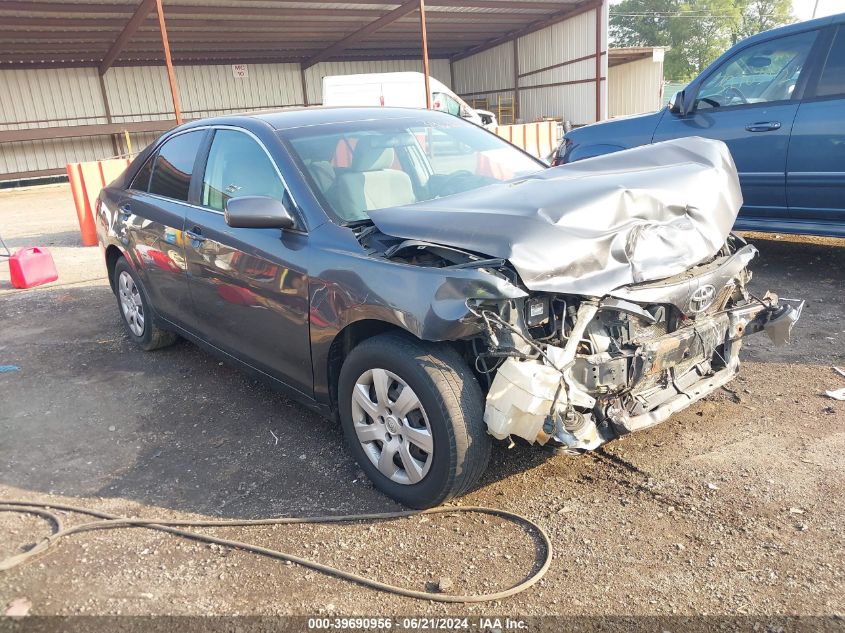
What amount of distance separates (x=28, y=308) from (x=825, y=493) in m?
7.04

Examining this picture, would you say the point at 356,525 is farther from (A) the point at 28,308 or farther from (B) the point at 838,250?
(B) the point at 838,250

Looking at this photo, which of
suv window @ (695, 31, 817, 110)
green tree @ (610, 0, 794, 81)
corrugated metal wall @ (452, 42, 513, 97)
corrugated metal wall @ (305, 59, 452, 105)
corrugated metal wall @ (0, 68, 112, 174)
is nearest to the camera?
suv window @ (695, 31, 817, 110)

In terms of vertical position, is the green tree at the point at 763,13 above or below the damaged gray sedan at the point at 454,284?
above

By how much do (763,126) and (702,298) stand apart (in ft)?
11.5

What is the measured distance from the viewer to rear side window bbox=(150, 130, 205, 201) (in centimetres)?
431

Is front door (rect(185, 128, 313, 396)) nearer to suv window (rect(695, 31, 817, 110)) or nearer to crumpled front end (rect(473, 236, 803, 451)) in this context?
crumpled front end (rect(473, 236, 803, 451))

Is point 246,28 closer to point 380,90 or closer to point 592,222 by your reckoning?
point 380,90

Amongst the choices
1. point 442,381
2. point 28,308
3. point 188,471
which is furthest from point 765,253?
point 28,308

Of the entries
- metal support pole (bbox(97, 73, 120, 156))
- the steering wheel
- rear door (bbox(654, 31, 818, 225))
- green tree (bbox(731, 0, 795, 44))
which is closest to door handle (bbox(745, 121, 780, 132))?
rear door (bbox(654, 31, 818, 225))

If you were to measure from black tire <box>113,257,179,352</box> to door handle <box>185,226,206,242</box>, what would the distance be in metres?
1.11

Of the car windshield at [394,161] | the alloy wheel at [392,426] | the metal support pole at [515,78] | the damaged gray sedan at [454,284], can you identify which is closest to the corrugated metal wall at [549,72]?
the metal support pole at [515,78]

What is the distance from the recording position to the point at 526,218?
2.80 m

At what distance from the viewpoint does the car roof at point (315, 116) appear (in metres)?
3.83

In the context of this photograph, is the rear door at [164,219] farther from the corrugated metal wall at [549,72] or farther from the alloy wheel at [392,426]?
the corrugated metal wall at [549,72]
